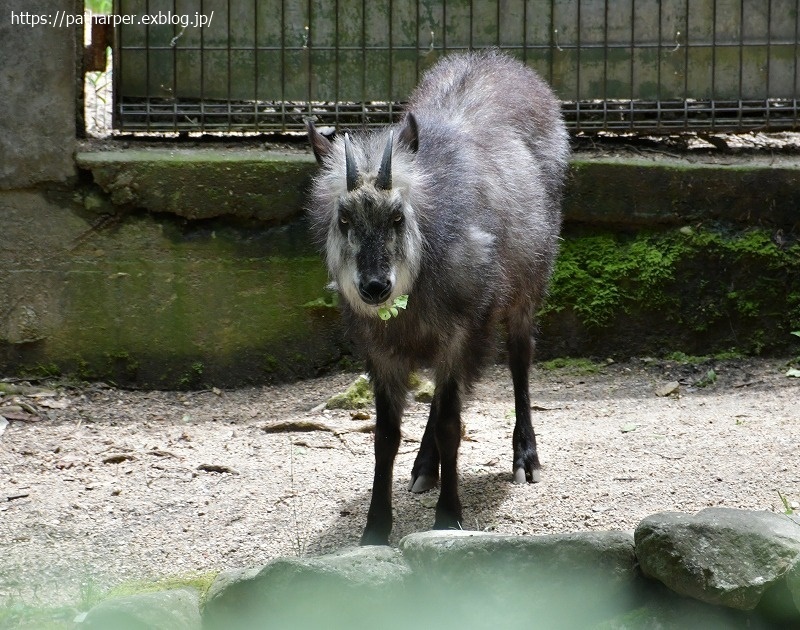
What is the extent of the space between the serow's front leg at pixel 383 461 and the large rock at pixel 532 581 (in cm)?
90

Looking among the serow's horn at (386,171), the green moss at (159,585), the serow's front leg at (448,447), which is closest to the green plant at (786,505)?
the serow's front leg at (448,447)

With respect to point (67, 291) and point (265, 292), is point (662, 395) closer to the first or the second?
point (265, 292)

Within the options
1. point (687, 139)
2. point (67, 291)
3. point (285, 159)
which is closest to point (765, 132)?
point (687, 139)

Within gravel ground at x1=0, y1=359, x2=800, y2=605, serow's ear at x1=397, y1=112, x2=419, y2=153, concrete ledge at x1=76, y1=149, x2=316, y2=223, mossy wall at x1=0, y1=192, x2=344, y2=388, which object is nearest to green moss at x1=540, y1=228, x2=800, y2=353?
gravel ground at x1=0, y1=359, x2=800, y2=605

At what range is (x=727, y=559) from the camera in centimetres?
293

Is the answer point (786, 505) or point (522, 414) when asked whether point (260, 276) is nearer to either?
point (522, 414)

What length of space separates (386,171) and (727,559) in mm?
1653

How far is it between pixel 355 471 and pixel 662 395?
187cm

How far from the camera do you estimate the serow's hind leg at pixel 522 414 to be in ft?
15.5

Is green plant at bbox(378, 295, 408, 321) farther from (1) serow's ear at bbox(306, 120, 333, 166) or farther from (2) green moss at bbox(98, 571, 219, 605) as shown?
(2) green moss at bbox(98, 571, 219, 605)

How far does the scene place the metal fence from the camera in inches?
246

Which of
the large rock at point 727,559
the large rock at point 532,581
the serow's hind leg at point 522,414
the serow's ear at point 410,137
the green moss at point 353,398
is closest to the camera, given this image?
the large rock at point 727,559

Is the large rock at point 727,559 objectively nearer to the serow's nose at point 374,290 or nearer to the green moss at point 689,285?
the serow's nose at point 374,290

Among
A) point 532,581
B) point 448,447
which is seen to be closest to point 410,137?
point 448,447
